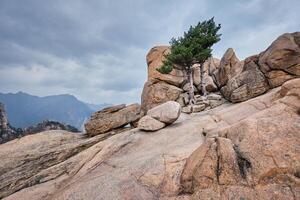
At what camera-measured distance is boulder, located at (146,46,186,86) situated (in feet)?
112

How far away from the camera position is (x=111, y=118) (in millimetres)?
24344

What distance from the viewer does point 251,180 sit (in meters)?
7.22

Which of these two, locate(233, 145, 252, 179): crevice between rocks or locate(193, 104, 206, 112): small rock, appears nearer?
locate(233, 145, 252, 179): crevice between rocks

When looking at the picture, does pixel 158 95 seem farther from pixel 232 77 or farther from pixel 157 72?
pixel 232 77

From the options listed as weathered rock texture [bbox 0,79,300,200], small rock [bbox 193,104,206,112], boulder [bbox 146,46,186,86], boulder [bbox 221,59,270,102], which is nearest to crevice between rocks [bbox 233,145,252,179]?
weathered rock texture [bbox 0,79,300,200]

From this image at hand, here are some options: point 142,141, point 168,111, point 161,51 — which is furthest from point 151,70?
point 142,141

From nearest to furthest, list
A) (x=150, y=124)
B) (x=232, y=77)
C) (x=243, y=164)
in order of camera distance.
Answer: (x=243, y=164)
(x=150, y=124)
(x=232, y=77)

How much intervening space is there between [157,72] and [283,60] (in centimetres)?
2045

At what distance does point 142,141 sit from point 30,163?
396 inches

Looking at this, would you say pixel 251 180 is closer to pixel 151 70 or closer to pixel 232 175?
pixel 232 175

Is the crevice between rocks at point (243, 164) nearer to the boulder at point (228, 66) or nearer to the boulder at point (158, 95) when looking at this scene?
the boulder at point (228, 66)

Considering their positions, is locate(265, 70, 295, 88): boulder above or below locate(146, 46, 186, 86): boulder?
below

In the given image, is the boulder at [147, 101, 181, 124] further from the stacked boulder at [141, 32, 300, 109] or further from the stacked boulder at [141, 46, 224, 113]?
the stacked boulder at [141, 46, 224, 113]

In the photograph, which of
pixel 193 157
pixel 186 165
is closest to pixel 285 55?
pixel 193 157
